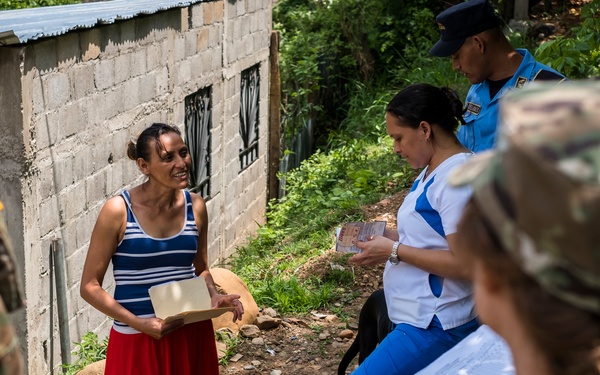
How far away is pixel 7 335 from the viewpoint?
3.89 feet

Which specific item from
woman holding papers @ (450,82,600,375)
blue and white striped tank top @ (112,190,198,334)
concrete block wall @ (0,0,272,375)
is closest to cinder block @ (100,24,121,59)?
concrete block wall @ (0,0,272,375)

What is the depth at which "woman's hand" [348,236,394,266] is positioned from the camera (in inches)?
137

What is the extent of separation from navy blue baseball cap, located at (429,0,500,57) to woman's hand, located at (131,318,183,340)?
1875mm

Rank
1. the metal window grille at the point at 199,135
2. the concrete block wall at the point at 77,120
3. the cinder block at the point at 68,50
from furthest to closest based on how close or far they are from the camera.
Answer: the metal window grille at the point at 199,135
the cinder block at the point at 68,50
the concrete block wall at the point at 77,120

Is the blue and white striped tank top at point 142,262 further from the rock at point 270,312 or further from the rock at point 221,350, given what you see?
the rock at point 270,312

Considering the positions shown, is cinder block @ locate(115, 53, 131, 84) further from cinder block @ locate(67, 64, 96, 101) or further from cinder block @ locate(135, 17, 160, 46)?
cinder block @ locate(67, 64, 96, 101)

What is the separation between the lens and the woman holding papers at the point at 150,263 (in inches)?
150

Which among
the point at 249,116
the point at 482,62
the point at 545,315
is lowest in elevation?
the point at 249,116

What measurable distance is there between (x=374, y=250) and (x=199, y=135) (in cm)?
597

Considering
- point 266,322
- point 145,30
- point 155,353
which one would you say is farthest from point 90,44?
point 155,353

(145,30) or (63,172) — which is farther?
(145,30)

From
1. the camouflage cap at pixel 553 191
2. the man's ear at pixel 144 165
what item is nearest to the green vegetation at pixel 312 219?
the man's ear at pixel 144 165

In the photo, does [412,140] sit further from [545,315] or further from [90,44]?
[90,44]

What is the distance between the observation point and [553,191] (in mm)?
1026
